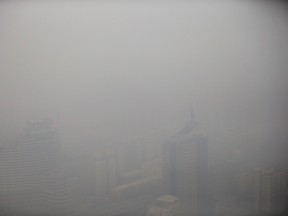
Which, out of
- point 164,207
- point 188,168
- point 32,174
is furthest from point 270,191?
point 32,174

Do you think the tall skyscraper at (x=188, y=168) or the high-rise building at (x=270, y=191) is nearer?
the tall skyscraper at (x=188, y=168)

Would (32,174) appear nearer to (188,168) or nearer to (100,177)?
(100,177)

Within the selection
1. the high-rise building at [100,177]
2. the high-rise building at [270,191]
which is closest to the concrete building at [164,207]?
the high-rise building at [100,177]

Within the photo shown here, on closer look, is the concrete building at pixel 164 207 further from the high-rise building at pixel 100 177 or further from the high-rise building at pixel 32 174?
the high-rise building at pixel 32 174

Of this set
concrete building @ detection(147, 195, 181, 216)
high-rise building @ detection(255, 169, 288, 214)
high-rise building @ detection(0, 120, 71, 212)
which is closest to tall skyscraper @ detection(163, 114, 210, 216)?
concrete building @ detection(147, 195, 181, 216)

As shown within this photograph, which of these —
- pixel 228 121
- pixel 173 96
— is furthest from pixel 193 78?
pixel 228 121

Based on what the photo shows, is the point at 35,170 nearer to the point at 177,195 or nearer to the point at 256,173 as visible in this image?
the point at 177,195
